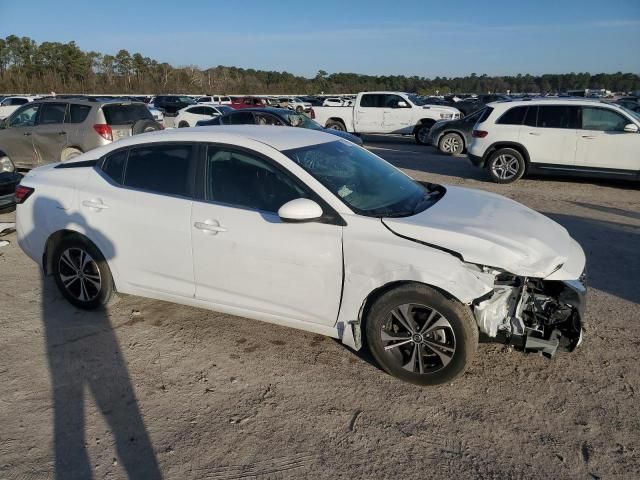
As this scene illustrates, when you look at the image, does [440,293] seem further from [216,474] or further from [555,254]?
[216,474]

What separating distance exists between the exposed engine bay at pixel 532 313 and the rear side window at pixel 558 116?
7625 millimetres

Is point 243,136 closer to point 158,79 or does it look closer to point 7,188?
point 7,188

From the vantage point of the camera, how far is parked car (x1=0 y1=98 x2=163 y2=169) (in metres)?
10.1

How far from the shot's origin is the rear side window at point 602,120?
372 inches

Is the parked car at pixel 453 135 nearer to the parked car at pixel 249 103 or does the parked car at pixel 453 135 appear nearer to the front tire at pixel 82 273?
the front tire at pixel 82 273

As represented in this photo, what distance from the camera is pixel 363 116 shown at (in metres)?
18.7

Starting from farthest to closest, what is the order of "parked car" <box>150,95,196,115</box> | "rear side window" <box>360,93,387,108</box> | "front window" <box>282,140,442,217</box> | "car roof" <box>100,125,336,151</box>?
"parked car" <box>150,95,196,115</box>
"rear side window" <box>360,93,387,108</box>
"car roof" <box>100,125,336,151</box>
"front window" <box>282,140,442,217</box>

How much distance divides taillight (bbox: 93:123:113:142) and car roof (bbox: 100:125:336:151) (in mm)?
6455

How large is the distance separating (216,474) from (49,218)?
9.62 feet

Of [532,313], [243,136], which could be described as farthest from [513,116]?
[243,136]

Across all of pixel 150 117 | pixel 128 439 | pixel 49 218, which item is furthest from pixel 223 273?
pixel 150 117

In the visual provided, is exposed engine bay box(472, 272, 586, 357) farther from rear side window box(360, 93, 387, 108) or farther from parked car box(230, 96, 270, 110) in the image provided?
parked car box(230, 96, 270, 110)

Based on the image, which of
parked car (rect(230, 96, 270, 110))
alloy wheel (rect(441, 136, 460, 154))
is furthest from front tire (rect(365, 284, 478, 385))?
parked car (rect(230, 96, 270, 110))

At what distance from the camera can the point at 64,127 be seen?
33.7ft
